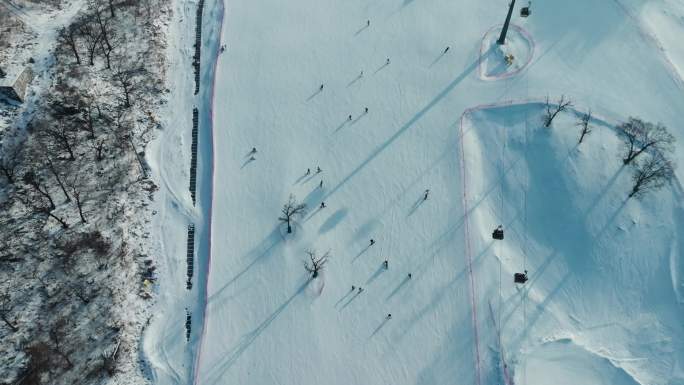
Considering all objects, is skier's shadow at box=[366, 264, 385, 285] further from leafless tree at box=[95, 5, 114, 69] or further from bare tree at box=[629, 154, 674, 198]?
leafless tree at box=[95, 5, 114, 69]

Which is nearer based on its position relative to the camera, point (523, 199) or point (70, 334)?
point (70, 334)

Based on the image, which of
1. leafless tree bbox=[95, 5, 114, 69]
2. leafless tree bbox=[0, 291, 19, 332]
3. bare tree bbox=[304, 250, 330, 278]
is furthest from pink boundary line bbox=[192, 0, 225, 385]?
leafless tree bbox=[0, 291, 19, 332]

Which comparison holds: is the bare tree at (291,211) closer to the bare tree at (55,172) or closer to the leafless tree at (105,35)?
the bare tree at (55,172)

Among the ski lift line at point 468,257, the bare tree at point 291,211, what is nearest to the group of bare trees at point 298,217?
the bare tree at point 291,211

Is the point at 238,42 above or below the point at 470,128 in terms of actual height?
below

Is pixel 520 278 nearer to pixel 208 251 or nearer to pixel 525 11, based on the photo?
pixel 208 251

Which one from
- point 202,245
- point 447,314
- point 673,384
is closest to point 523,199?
A: point 447,314

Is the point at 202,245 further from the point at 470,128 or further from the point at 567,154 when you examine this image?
the point at 567,154
